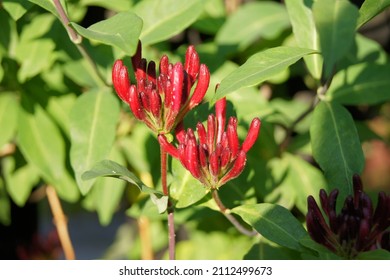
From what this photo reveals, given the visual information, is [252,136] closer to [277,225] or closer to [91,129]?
[277,225]

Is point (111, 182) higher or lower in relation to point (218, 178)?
lower

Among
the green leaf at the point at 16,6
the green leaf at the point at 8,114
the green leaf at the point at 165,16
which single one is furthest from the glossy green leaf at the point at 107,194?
the green leaf at the point at 16,6
